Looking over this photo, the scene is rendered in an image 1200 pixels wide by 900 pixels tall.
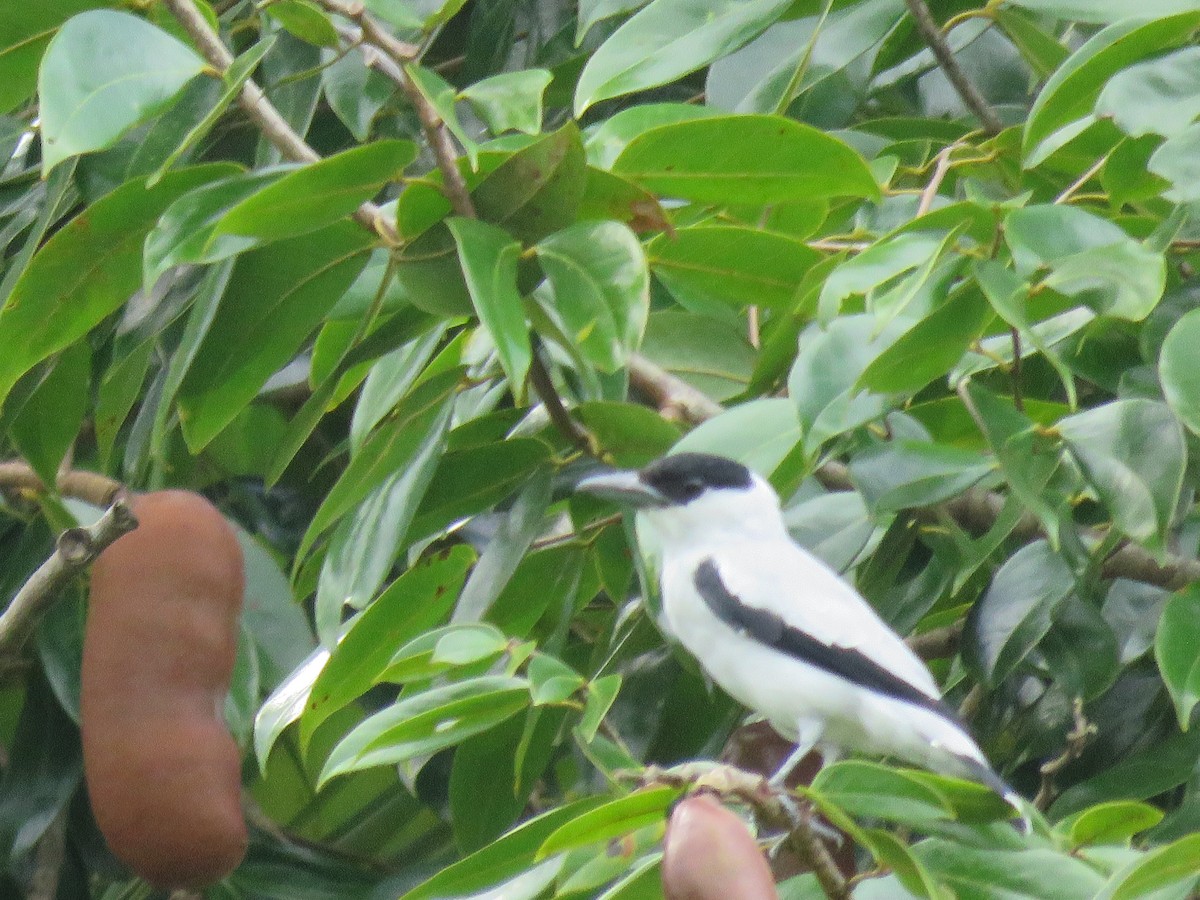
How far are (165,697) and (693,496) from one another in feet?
3.72

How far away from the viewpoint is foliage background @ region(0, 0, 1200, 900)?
1896 millimetres

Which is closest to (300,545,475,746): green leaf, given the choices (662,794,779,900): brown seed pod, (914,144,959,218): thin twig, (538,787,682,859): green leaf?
(538,787,682,859): green leaf

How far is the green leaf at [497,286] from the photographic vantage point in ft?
6.15

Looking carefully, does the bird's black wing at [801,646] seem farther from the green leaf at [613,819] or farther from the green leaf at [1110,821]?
the green leaf at [613,819]

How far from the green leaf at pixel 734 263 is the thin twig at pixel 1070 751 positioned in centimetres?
68

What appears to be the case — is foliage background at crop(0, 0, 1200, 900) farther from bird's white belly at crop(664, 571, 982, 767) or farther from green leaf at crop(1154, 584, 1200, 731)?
bird's white belly at crop(664, 571, 982, 767)

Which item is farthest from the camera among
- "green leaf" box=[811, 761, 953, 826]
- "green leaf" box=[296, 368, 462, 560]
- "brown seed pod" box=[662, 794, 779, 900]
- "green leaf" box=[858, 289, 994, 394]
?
"green leaf" box=[296, 368, 462, 560]

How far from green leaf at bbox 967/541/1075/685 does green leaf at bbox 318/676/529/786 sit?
68 centimetres

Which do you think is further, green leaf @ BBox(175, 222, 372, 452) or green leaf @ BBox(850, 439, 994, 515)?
green leaf @ BBox(175, 222, 372, 452)

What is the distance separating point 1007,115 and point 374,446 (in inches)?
55.6

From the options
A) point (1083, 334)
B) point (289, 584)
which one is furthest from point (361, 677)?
point (1083, 334)

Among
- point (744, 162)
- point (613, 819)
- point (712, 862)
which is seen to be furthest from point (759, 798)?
point (744, 162)

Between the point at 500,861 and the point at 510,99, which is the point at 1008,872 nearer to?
the point at 500,861

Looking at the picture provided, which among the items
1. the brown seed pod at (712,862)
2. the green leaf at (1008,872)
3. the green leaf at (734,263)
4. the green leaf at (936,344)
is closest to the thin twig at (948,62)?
the green leaf at (734,263)
